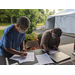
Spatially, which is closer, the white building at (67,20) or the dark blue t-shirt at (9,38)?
the dark blue t-shirt at (9,38)

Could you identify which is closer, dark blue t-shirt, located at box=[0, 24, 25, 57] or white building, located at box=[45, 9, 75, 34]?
dark blue t-shirt, located at box=[0, 24, 25, 57]

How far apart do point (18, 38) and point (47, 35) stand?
2.43 feet

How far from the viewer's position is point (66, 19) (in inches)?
299

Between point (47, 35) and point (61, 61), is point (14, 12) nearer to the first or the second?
point (47, 35)

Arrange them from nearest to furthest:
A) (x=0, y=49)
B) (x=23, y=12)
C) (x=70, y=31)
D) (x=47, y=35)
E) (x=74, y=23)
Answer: (x=0, y=49), (x=47, y=35), (x=23, y=12), (x=74, y=23), (x=70, y=31)

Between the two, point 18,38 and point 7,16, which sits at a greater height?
point 7,16

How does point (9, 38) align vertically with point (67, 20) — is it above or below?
below

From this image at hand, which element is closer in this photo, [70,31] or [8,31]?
[8,31]

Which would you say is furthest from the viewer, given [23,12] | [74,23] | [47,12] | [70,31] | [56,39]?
[47,12]

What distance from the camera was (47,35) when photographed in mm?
1731

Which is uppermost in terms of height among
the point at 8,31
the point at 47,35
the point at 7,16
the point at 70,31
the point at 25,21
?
the point at 7,16

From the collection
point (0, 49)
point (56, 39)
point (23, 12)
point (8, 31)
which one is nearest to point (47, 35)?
point (56, 39)

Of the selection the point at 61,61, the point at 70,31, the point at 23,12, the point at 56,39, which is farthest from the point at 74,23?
the point at 61,61

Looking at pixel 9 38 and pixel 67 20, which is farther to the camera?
pixel 67 20
